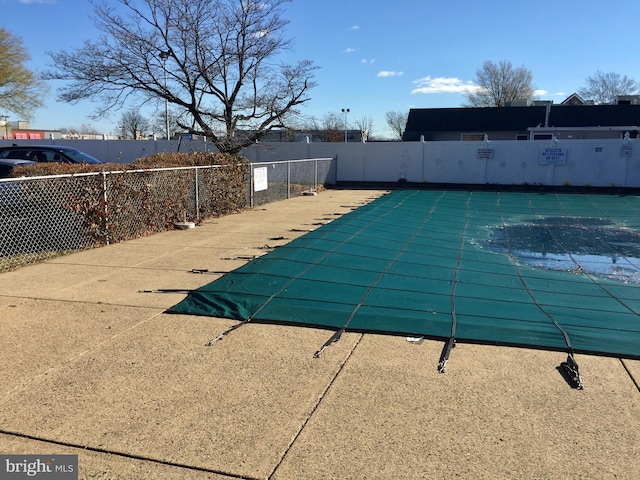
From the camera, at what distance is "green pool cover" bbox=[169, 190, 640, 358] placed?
4785mm

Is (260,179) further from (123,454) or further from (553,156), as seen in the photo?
(553,156)

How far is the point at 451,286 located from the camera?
20.2 feet

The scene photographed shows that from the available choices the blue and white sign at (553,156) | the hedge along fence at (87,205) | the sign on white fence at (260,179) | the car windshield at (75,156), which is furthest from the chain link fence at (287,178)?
the blue and white sign at (553,156)

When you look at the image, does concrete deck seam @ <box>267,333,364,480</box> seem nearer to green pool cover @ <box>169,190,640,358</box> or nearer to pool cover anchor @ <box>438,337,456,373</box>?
green pool cover @ <box>169,190,640,358</box>

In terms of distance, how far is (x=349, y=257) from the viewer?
7.61m

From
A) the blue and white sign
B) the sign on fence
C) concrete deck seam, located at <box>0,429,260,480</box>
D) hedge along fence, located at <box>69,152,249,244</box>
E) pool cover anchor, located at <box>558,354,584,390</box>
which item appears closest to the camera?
concrete deck seam, located at <box>0,429,260,480</box>

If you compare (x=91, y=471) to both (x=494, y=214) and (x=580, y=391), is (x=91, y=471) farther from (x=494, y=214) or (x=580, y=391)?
(x=494, y=214)

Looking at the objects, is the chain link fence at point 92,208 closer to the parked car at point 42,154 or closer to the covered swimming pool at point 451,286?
the covered swimming pool at point 451,286

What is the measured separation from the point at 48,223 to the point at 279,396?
5.99m

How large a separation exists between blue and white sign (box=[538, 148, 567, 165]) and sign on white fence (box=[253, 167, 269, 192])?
12.2 metres

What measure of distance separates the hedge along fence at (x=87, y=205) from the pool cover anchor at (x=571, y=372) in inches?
269

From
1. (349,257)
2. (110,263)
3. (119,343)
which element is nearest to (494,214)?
(349,257)

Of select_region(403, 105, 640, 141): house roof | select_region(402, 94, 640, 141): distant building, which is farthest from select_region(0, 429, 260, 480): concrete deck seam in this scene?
select_region(403, 105, 640, 141): house roof

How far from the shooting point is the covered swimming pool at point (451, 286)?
477 cm
